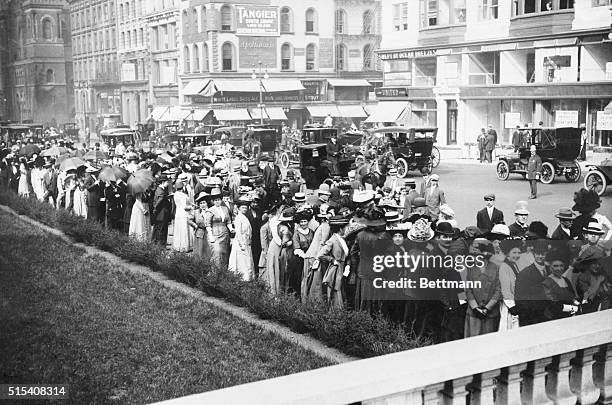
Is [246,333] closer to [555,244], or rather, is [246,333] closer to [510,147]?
[555,244]

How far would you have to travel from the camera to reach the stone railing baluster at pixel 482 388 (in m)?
3.78

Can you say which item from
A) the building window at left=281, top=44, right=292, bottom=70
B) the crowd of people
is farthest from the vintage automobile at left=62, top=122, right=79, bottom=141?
the building window at left=281, top=44, right=292, bottom=70

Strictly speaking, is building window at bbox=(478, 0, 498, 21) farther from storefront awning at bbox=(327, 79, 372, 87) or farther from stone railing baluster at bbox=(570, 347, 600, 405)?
stone railing baluster at bbox=(570, 347, 600, 405)

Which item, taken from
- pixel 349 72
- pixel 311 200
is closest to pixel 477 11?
pixel 349 72

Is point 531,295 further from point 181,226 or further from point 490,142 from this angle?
point 490,142

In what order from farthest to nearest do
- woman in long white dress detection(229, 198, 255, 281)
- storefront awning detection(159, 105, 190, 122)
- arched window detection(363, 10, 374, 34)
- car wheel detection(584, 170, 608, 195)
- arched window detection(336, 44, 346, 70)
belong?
storefront awning detection(159, 105, 190, 122) < arched window detection(363, 10, 374, 34) < arched window detection(336, 44, 346, 70) < car wheel detection(584, 170, 608, 195) < woman in long white dress detection(229, 198, 255, 281)

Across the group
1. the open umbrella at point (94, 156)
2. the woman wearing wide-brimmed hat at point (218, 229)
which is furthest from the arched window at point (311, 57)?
the open umbrella at point (94, 156)

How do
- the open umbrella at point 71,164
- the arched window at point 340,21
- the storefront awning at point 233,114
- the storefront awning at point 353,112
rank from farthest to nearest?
the storefront awning at point 353,112, the storefront awning at point 233,114, the open umbrella at point 71,164, the arched window at point 340,21

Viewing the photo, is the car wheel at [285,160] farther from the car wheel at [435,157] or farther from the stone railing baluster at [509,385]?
the stone railing baluster at [509,385]

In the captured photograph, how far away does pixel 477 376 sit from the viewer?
3.79 m

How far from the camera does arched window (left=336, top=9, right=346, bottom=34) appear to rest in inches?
648

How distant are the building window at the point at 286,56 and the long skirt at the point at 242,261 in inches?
244

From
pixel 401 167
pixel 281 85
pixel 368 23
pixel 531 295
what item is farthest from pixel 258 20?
pixel 531 295

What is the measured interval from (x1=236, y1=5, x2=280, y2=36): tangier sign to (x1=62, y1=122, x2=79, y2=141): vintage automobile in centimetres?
1025
